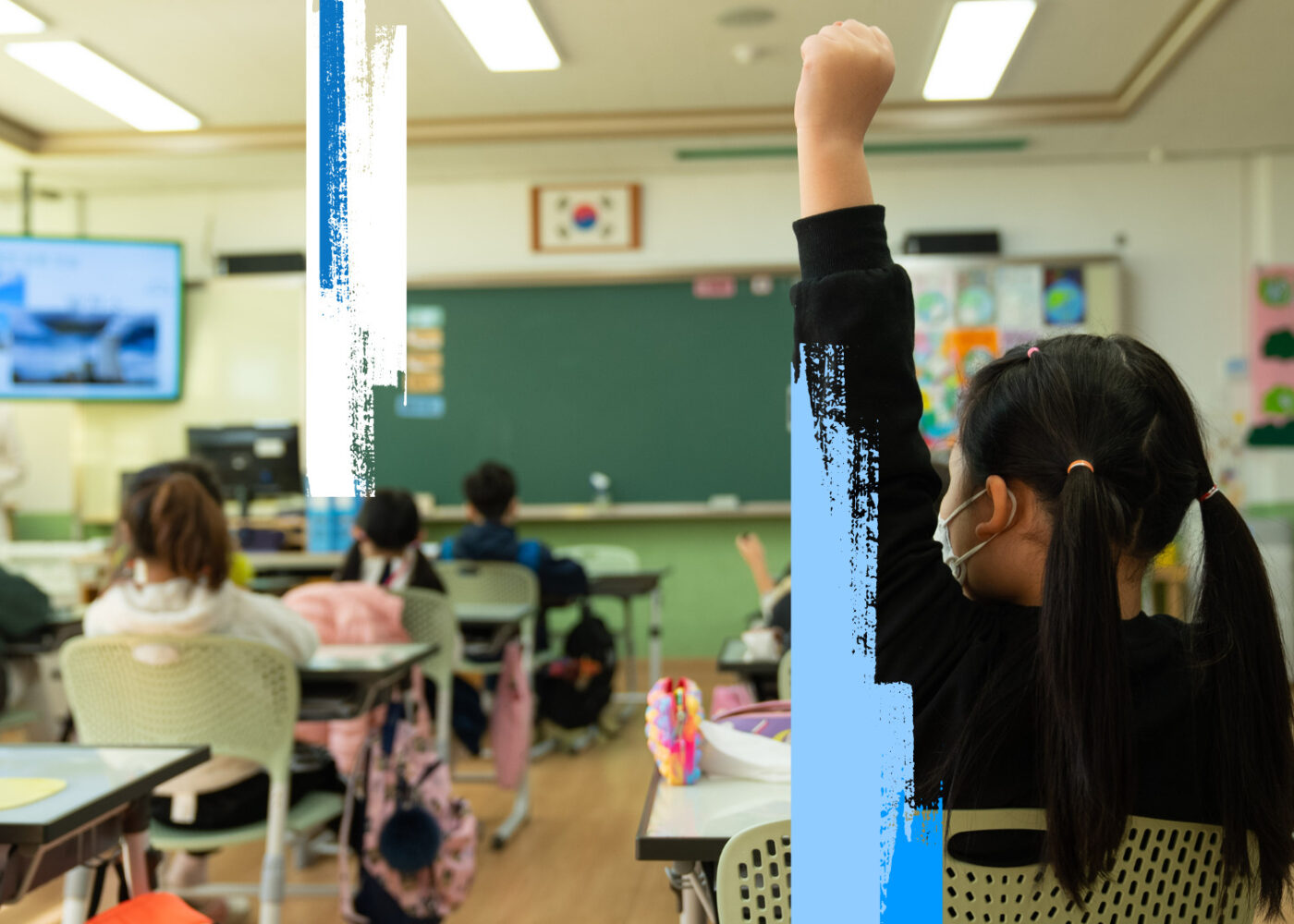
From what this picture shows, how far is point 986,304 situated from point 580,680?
3.02m

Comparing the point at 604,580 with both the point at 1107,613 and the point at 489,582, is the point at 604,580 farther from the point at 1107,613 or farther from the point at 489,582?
the point at 1107,613

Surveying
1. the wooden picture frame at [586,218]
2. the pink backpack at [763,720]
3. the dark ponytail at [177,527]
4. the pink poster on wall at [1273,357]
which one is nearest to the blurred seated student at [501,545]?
the dark ponytail at [177,527]

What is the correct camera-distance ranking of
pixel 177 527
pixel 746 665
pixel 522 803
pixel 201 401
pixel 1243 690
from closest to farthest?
pixel 1243 690, pixel 177 527, pixel 746 665, pixel 522 803, pixel 201 401

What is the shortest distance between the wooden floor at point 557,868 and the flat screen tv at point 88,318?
134 inches

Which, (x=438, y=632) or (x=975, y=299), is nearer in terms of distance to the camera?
(x=438, y=632)

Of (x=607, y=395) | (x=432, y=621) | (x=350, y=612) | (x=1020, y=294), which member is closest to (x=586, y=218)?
(x=607, y=395)

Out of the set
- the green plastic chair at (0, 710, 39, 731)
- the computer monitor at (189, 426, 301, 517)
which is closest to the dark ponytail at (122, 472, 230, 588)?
the green plastic chair at (0, 710, 39, 731)

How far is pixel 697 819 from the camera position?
3.73ft

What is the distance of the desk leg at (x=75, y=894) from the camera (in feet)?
4.86

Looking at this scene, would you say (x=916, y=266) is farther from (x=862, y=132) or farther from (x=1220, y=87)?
(x=862, y=132)

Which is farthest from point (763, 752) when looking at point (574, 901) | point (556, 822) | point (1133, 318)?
point (1133, 318)

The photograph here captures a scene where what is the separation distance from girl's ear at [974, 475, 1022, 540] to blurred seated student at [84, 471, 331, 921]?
170 cm

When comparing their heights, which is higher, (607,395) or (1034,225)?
(1034,225)

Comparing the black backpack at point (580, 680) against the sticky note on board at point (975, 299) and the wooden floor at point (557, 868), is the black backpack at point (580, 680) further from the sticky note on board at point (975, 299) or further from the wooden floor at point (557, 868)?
→ the sticky note on board at point (975, 299)
